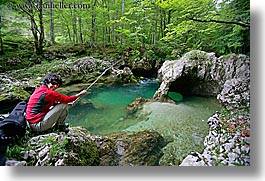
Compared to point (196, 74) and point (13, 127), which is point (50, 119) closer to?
point (13, 127)

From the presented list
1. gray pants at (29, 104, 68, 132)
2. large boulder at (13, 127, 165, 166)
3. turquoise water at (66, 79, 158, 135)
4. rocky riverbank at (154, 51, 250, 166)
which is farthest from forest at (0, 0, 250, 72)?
large boulder at (13, 127, 165, 166)

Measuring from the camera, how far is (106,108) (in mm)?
2904

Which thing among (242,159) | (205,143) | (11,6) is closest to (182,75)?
(205,143)

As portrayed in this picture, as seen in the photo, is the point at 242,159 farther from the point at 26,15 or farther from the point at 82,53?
the point at 26,15

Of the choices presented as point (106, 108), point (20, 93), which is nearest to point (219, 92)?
point (106, 108)

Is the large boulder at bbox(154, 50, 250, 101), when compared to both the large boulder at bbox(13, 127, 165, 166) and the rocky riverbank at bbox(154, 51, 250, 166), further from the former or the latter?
the large boulder at bbox(13, 127, 165, 166)

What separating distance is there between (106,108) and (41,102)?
122cm

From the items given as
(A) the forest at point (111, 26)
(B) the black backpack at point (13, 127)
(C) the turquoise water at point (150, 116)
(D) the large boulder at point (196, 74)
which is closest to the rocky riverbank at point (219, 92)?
(D) the large boulder at point (196, 74)

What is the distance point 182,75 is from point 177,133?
156cm

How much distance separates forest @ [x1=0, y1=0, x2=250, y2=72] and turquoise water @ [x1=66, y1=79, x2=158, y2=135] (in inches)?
24.4

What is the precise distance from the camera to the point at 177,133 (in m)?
2.41

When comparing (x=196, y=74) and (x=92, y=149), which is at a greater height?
(x=196, y=74)

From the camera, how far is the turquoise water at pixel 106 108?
2.41 m

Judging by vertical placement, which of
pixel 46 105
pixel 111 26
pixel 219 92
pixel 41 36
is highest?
pixel 111 26
